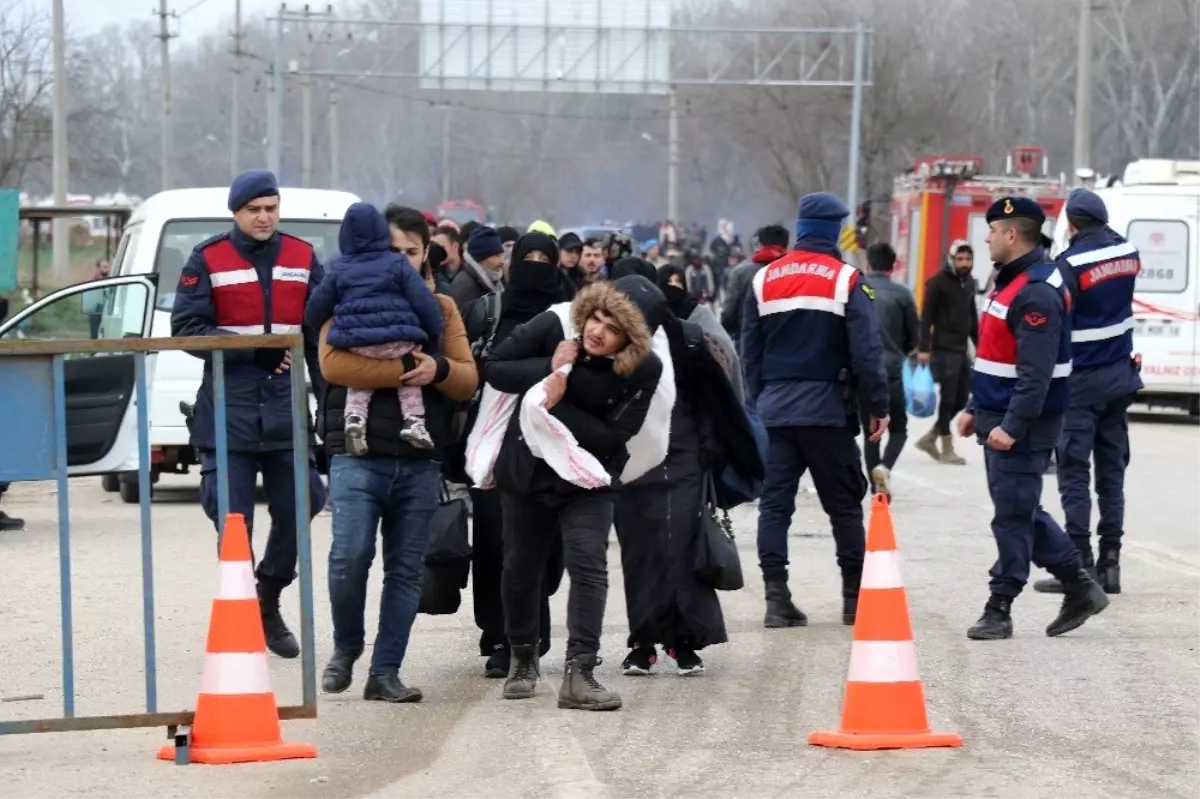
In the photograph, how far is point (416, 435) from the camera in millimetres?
7922

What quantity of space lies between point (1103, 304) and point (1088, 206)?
0.46 metres

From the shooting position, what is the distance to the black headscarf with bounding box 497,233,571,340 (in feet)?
A: 27.7

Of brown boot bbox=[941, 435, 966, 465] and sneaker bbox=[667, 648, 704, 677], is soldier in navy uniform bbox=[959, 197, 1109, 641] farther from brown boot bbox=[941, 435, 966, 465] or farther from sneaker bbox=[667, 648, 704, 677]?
brown boot bbox=[941, 435, 966, 465]

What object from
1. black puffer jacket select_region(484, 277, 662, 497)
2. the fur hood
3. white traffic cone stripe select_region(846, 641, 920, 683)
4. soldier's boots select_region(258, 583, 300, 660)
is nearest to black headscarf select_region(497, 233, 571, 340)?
black puffer jacket select_region(484, 277, 662, 497)

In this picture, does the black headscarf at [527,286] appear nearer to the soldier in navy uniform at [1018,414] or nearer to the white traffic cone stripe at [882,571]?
the white traffic cone stripe at [882,571]

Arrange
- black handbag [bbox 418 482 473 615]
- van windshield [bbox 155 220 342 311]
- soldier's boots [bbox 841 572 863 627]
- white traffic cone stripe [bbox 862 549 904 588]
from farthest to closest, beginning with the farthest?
van windshield [bbox 155 220 342 311]
soldier's boots [bbox 841 572 863 627]
black handbag [bbox 418 482 473 615]
white traffic cone stripe [bbox 862 549 904 588]

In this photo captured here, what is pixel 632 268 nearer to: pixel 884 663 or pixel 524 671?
pixel 524 671

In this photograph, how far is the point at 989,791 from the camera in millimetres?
6438

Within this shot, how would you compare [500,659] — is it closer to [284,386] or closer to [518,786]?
[284,386]

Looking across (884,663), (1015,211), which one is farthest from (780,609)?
(884,663)

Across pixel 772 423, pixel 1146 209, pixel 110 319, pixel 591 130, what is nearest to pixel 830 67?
pixel 1146 209

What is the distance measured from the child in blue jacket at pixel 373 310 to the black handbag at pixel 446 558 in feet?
1.78

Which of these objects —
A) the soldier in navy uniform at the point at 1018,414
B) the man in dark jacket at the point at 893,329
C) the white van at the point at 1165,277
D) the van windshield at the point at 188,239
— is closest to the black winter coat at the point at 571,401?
the soldier in navy uniform at the point at 1018,414

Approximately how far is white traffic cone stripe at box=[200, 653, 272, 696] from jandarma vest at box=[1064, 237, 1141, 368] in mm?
5034
